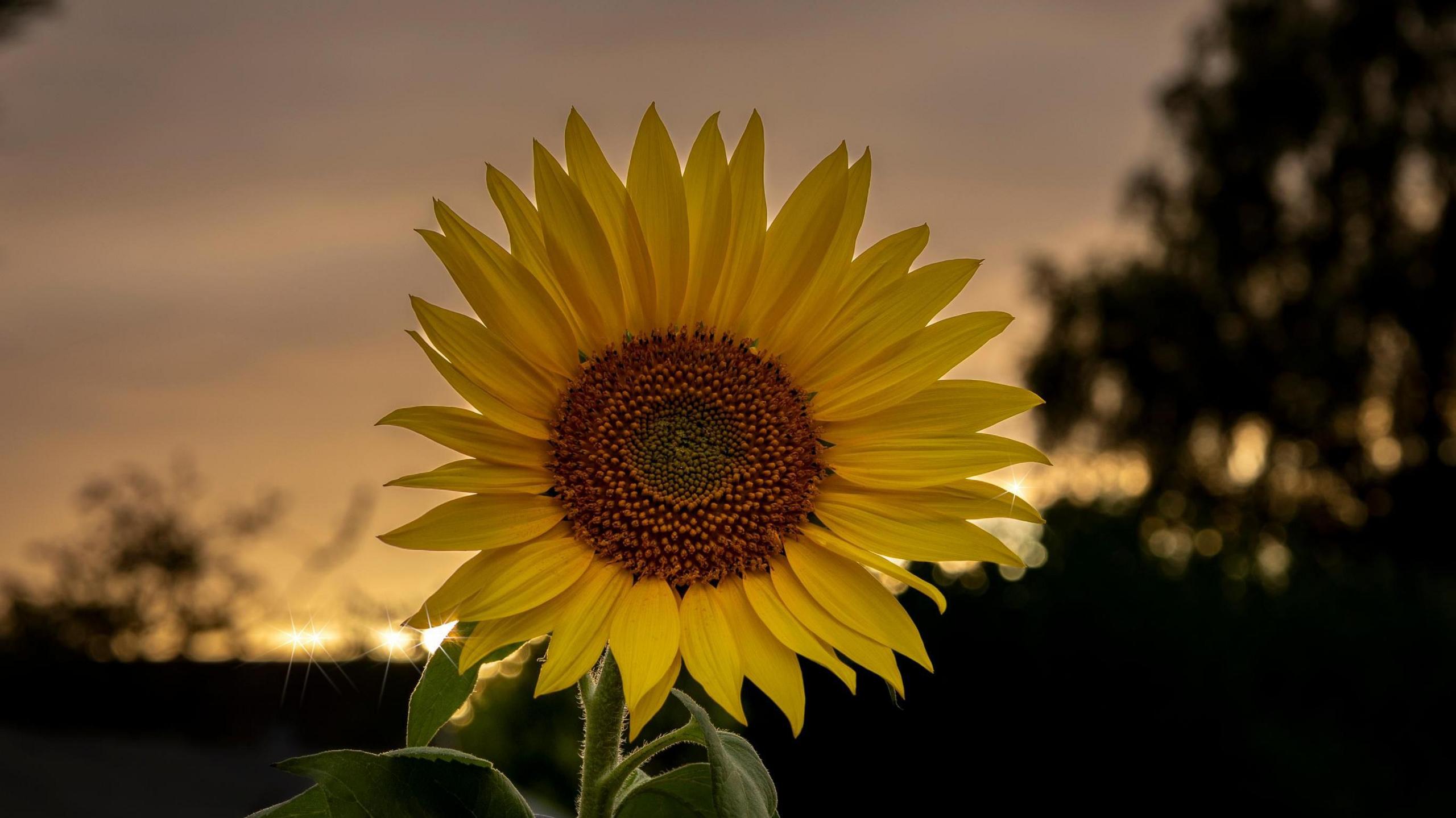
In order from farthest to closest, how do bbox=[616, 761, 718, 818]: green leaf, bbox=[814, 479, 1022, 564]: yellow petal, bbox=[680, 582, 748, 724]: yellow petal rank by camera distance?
bbox=[616, 761, 718, 818]: green leaf < bbox=[814, 479, 1022, 564]: yellow petal < bbox=[680, 582, 748, 724]: yellow petal

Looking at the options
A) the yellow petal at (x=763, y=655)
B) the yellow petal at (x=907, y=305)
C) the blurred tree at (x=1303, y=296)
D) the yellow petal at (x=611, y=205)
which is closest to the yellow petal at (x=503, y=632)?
the yellow petal at (x=763, y=655)

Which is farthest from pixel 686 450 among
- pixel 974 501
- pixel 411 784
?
pixel 411 784

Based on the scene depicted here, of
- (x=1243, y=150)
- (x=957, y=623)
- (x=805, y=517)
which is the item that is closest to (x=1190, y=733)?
(x=957, y=623)

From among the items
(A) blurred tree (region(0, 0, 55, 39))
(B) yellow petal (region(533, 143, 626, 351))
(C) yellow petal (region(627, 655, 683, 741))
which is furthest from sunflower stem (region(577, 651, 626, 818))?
(A) blurred tree (region(0, 0, 55, 39))

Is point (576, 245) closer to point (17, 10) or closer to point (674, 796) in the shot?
point (674, 796)

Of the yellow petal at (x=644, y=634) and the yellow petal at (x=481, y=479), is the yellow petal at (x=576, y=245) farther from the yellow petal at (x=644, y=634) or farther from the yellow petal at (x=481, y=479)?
the yellow petal at (x=644, y=634)

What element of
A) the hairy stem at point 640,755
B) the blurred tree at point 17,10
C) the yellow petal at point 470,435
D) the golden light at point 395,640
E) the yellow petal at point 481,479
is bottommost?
the hairy stem at point 640,755

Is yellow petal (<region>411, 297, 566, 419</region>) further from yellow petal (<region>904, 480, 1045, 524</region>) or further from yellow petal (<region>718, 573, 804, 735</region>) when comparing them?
yellow petal (<region>904, 480, 1045, 524</region>)
